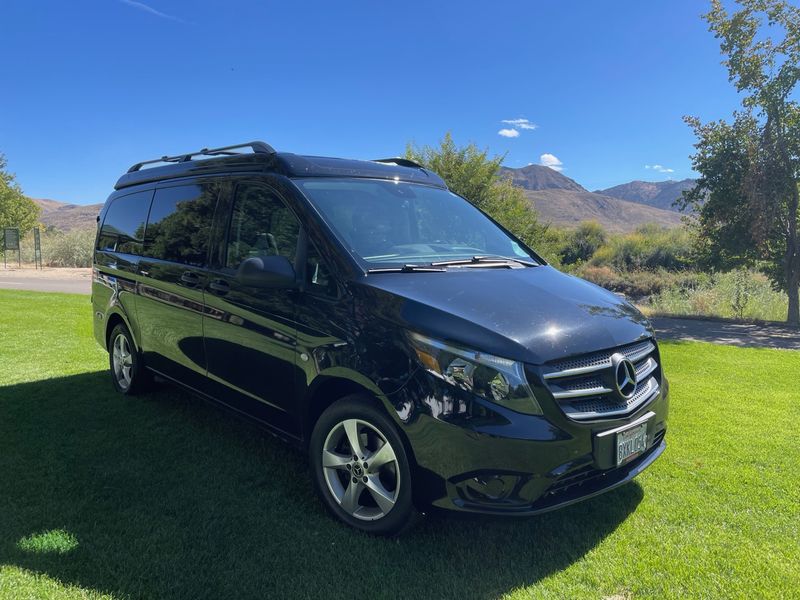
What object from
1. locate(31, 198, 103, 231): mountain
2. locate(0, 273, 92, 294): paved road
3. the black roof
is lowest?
locate(0, 273, 92, 294): paved road

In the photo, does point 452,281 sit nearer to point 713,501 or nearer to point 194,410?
point 713,501

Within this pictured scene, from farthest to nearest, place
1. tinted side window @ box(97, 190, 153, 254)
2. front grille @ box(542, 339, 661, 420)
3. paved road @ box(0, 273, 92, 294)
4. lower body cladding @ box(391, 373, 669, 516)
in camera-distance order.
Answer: paved road @ box(0, 273, 92, 294) → tinted side window @ box(97, 190, 153, 254) → front grille @ box(542, 339, 661, 420) → lower body cladding @ box(391, 373, 669, 516)

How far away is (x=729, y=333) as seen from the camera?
10680 millimetres

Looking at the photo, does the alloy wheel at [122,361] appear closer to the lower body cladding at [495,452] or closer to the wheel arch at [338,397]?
the wheel arch at [338,397]

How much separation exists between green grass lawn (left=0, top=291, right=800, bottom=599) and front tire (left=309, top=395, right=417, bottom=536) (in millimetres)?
125

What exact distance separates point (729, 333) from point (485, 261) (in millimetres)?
9244

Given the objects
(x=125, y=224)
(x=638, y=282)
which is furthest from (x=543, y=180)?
(x=125, y=224)

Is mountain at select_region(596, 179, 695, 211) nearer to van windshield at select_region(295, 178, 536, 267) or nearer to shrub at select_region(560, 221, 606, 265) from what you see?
shrub at select_region(560, 221, 606, 265)

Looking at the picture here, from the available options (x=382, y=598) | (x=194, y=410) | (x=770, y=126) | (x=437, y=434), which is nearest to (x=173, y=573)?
(x=382, y=598)

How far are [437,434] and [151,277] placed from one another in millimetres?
3088

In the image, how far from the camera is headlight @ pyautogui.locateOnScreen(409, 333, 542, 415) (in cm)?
247

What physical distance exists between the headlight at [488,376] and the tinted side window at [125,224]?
3446 millimetres

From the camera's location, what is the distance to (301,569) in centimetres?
263

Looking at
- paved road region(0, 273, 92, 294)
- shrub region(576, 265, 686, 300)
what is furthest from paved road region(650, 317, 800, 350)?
paved road region(0, 273, 92, 294)
